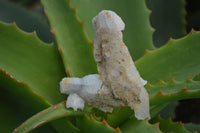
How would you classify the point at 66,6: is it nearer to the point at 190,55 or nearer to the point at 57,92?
the point at 57,92

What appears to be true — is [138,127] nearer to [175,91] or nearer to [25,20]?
[175,91]

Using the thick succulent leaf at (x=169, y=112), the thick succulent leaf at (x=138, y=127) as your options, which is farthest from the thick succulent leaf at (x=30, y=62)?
the thick succulent leaf at (x=169, y=112)

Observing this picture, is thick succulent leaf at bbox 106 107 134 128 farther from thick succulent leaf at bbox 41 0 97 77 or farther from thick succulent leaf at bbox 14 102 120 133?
thick succulent leaf at bbox 41 0 97 77

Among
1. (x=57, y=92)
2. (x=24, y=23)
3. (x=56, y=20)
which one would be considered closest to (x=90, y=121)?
(x=57, y=92)

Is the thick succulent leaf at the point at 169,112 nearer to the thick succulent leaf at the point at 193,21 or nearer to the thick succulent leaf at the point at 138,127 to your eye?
the thick succulent leaf at the point at 138,127

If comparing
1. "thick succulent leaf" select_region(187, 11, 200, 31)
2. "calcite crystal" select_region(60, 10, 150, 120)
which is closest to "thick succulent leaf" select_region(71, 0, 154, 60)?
"calcite crystal" select_region(60, 10, 150, 120)

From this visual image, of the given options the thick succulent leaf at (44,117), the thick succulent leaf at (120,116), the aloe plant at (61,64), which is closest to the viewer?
the thick succulent leaf at (44,117)
